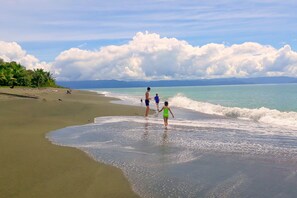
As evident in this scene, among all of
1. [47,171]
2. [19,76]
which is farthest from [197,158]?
[19,76]

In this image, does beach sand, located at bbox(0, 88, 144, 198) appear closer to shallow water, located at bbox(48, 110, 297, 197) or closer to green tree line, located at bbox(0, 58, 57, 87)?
shallow water, located at bbox(48, 110, 297, 197)

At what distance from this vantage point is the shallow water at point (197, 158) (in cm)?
792

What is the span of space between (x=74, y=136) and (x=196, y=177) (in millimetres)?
8377

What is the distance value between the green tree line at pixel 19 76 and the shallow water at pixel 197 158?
215ft

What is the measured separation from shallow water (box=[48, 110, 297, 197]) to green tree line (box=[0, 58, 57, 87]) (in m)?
65.6

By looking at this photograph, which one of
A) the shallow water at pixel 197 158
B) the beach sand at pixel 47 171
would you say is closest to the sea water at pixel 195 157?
the shallow water at pixel 197 158

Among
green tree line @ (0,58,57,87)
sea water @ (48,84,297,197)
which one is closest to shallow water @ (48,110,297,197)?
sea water @ (48,84,297,197)

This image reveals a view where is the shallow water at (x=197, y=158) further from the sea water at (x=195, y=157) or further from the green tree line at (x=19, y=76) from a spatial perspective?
the green tree line at (x=19, y=76)

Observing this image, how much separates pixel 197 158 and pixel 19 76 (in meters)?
80.9

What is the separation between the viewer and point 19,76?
83438 mm

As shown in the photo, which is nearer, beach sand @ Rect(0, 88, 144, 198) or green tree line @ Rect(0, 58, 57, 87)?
beach sand @ Rect(0, 88, 144, 198)

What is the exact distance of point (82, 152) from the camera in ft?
37.9

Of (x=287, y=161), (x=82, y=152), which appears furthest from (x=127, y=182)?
(x=287, y=161)

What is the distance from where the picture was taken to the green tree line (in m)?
76.5
